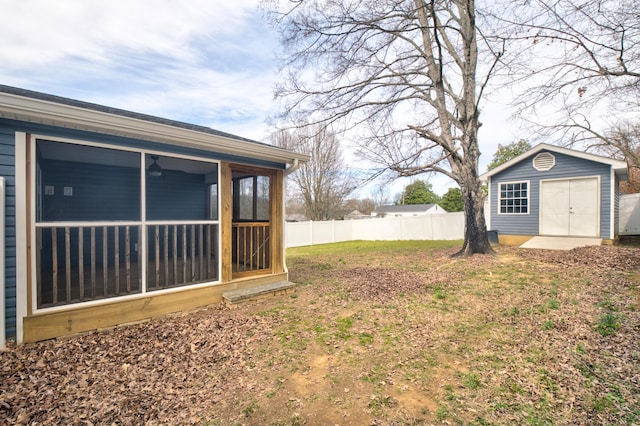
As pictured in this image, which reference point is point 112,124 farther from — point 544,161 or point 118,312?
Answer: point 544,161

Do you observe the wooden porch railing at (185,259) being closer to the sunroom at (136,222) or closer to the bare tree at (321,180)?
the sunroom at (136,222)

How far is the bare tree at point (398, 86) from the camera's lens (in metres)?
8.07

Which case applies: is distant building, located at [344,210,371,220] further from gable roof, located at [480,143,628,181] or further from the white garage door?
the white garage door

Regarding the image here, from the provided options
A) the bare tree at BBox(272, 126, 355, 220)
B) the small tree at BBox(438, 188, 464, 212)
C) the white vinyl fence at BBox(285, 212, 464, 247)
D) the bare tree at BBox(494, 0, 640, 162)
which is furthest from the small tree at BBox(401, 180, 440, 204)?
the bare tree at BBox(494, 0, 640, 162)

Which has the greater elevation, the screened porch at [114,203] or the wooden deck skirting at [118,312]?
the screened porch at [114,203]

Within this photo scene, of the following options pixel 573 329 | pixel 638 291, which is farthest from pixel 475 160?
pixel 573 329

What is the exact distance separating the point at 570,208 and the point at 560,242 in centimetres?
151

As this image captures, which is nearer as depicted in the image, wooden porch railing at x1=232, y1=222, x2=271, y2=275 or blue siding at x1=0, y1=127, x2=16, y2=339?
blue siding at x1=0, y1=127, x2=16, y2=339

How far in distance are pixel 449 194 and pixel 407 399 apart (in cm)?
3475

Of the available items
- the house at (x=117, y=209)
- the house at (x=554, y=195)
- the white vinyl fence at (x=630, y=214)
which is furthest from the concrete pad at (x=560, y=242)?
the house at (x=117, y=209)

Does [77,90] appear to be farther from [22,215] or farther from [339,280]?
[339,280]

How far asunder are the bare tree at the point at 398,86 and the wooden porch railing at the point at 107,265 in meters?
5.72

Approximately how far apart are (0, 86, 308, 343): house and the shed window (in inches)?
378

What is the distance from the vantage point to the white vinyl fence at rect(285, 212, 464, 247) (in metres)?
15.4
